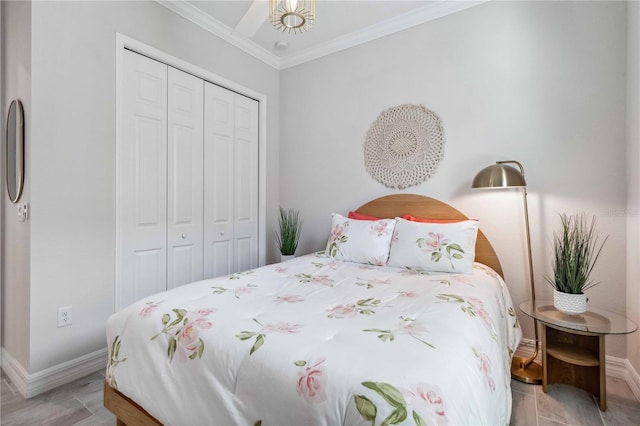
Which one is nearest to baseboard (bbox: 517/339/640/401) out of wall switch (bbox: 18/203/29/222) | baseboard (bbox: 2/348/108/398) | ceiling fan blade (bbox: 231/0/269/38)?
ceiling fan blade (bbox: 231/0/269/38)

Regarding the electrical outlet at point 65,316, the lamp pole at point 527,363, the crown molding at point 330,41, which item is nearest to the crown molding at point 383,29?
the crown molding at point 330,41

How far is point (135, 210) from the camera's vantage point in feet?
7.68

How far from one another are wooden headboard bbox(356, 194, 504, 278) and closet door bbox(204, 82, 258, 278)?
1.22 metres

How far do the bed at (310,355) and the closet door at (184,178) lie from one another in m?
1.13

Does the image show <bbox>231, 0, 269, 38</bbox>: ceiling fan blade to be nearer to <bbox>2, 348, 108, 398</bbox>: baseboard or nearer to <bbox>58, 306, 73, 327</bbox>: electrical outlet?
<bbox>58, 306, 73, 327</bbox>: electrical outlet

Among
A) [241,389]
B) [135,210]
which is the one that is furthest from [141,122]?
[241,389]

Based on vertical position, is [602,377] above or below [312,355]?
below

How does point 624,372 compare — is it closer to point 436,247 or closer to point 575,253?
point 575,253

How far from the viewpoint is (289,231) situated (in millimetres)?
3193

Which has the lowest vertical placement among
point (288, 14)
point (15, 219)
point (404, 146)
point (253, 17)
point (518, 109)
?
point (15, 219)

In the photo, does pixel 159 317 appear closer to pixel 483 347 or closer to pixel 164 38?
pixel 483 347

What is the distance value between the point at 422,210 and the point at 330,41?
194cm

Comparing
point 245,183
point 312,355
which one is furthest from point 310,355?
point 245,183

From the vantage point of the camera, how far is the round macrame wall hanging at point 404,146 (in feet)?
8.59
